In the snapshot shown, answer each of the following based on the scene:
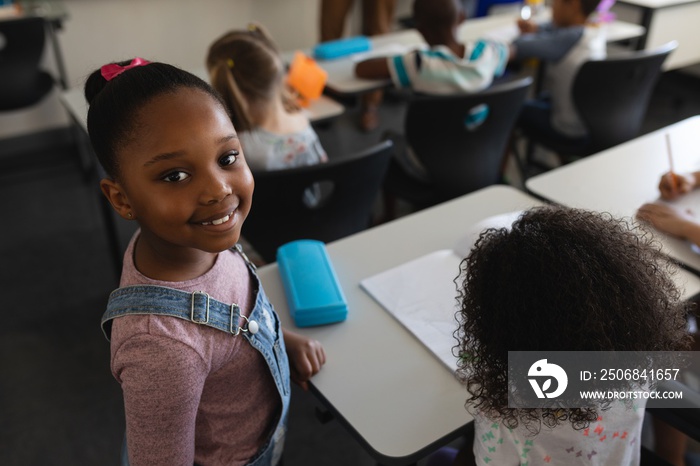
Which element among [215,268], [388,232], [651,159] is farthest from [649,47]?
[215,268]

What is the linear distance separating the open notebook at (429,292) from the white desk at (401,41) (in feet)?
4.17

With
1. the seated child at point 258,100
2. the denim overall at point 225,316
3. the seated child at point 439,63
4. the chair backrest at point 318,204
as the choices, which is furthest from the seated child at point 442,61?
the denim overall at point 225,316

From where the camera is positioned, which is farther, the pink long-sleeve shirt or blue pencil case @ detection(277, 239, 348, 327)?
blue pencil case @ detection(277, 239, 348, 327)

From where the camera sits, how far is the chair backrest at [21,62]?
2.92 metres

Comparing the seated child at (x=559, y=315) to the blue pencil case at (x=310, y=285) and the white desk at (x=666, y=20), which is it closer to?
the blue pencil case at (x=310, y=285)

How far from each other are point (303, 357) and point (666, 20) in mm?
3265

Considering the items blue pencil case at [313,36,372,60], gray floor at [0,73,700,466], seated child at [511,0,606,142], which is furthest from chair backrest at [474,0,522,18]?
blue pencil case at [313,36,372,60]

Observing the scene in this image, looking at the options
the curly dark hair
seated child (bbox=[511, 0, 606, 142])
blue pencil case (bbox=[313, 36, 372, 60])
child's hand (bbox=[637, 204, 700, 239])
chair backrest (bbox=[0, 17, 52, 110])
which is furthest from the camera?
chair backrest (bbox=[0, 17, 52, 110])

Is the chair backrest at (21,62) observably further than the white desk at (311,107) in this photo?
Yes

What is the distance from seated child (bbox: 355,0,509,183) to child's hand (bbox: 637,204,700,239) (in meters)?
0.98

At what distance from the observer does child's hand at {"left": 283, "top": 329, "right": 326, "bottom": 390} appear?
1.07 m

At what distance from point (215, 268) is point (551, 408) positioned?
0.52 metres

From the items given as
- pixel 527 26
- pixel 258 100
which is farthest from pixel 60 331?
pixel 527 26

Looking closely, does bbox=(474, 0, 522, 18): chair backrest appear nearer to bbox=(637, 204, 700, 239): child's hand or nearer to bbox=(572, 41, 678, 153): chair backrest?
bbox=(572, 41, 678, 153): chair backrest
